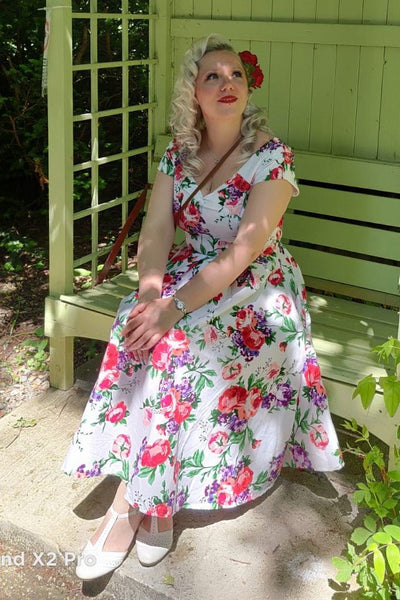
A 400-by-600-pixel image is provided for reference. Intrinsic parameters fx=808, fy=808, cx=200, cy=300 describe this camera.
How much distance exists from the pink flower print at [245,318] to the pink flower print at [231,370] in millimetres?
133

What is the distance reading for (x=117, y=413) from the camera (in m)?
2.71

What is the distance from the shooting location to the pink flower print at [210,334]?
Answer: 267 centimetres

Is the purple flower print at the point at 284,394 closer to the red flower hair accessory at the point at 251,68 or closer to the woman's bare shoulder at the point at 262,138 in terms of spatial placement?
the woman's bare shoulder at the point at 262,138

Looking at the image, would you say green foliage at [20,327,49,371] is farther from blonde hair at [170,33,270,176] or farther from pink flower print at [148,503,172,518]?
pink flower print at [148,503,172,518]

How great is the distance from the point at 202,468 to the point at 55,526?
60 centimetres

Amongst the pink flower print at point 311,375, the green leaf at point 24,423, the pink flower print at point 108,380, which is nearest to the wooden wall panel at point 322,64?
the pink flower print at point 311,375

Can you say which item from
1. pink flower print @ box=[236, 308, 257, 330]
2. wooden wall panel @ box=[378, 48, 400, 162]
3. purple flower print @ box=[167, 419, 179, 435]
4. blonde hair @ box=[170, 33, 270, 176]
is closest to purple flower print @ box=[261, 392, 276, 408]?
pink flower print @ box=[236, 308, 257, 330]

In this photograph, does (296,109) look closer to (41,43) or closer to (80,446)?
(80,446)

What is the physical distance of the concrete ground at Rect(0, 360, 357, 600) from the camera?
8.50 feet

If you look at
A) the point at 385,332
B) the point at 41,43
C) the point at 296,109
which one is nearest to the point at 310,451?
the point at 385,332

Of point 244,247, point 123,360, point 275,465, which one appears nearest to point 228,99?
point 244,247

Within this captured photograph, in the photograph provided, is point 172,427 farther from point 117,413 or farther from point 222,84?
point 222,84

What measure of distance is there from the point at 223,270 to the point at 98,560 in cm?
103

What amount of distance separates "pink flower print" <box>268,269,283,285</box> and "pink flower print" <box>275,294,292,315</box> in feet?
0.20
